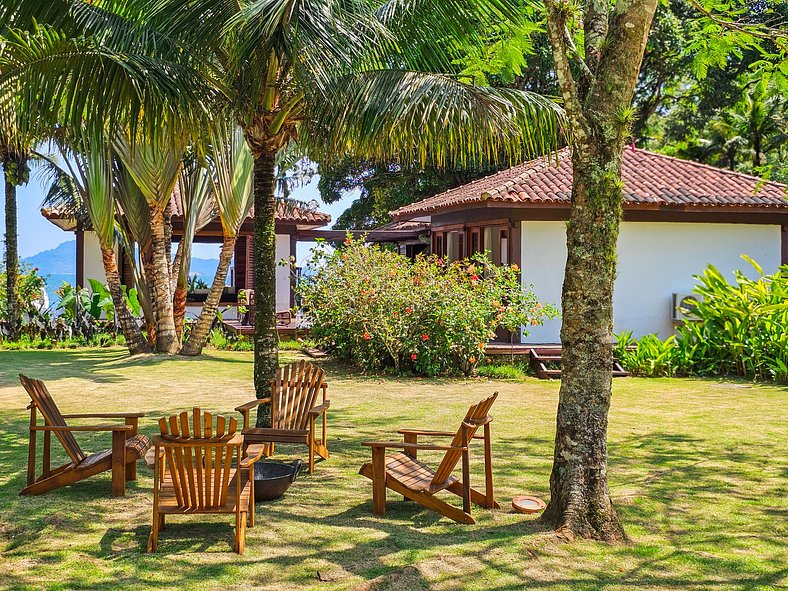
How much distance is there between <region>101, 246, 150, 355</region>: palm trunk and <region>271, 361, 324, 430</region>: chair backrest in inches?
403

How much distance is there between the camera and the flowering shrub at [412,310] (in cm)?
1462

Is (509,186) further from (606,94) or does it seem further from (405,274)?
(606,94)

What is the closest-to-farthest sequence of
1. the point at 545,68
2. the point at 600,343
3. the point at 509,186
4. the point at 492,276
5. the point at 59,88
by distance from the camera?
the point at 600,343
the point at 59,88
the point at 492,276
the point at 509,186
the point at 545,68

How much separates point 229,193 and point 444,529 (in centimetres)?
1212

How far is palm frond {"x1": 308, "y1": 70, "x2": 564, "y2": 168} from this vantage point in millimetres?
8523

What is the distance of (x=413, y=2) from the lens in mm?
9805

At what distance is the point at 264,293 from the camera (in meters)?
8.99

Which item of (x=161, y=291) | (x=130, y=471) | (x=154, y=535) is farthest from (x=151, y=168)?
(x=154, y=535)

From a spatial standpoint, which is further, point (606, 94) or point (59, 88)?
point (59, 88)

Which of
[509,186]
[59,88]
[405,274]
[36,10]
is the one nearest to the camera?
[59,88]

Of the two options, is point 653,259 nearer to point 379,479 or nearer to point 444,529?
point 379,479

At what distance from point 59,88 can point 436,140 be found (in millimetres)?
3854

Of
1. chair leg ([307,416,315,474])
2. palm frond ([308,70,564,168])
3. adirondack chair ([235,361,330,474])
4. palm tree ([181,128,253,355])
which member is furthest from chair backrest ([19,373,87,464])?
palm tree ([181,128,253,355])

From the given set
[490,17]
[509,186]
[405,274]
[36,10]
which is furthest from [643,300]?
[36,10]
